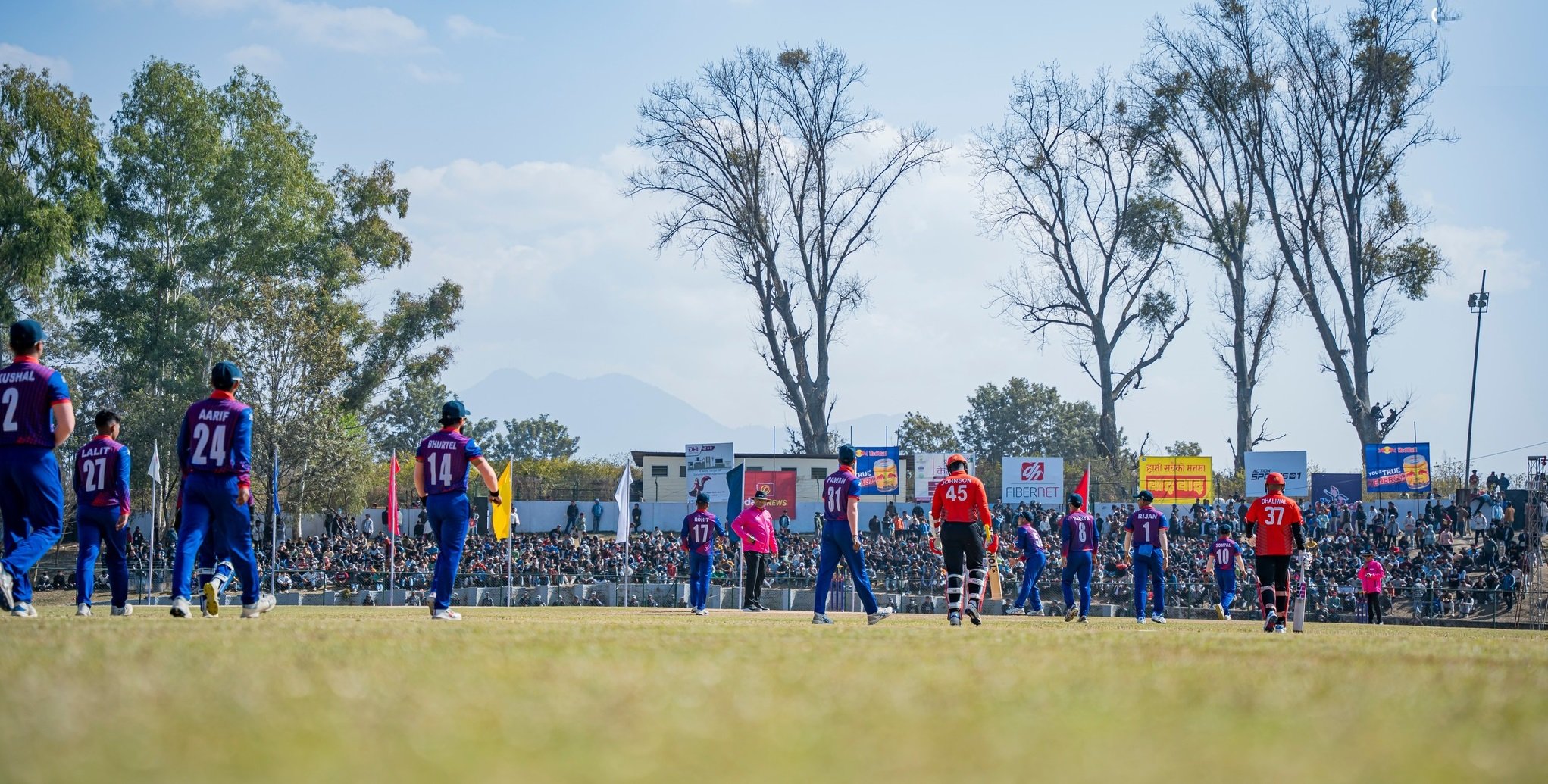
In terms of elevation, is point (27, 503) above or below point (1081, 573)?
above

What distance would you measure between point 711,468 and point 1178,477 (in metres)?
18.2

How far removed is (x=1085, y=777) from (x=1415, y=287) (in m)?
50.7

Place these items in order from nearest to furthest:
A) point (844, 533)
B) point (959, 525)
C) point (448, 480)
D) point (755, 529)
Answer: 1. point (448, 480)
2. point (844, 533)
3. point (959, 525)
4. point (755, 529)

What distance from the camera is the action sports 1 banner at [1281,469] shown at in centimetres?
4519

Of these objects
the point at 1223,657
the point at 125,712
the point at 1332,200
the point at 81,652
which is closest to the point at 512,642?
the point at 81,652

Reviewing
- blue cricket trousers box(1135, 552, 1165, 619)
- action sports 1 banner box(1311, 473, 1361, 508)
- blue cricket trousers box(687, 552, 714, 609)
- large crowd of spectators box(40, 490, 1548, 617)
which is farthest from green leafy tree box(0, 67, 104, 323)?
action sports 1 banner box(1311, 473, 1361, 508)

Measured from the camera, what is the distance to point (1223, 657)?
8.15m

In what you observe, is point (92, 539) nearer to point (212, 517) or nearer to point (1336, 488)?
point (212, 517)

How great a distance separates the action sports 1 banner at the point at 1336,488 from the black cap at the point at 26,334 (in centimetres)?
4201

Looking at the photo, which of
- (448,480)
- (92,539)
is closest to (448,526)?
(448,480)

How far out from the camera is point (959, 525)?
14453mm

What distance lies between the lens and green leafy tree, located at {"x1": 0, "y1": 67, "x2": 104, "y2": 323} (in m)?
38.6

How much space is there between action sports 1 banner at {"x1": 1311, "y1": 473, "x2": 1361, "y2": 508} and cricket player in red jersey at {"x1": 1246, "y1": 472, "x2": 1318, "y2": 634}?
3028cm

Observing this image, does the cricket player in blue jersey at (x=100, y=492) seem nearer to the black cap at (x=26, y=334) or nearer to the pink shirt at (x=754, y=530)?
the black cap at (x=26, y=334)
